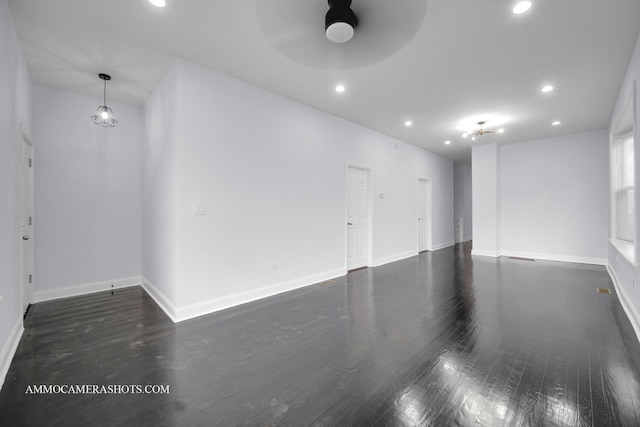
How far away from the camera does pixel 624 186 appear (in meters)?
4.50

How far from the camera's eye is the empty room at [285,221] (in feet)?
6.14

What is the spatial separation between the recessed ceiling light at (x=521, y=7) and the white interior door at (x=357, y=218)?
3311 millimetres

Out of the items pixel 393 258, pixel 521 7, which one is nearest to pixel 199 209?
pixel 521 7

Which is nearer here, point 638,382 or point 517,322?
point 638,382

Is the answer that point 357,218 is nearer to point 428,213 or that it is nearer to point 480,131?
point 480,131

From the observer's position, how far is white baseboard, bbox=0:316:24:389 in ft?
6.60

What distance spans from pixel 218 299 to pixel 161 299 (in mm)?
791

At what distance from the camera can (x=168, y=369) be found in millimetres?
2094

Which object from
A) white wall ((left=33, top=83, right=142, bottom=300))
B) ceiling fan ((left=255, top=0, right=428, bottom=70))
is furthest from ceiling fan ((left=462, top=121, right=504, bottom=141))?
white wall ((left=33, top=83, right=142, bottom=300))

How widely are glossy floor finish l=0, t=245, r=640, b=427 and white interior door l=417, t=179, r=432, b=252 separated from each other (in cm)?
392

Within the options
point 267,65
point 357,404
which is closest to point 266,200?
point 267,65

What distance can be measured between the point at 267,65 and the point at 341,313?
3.06 m

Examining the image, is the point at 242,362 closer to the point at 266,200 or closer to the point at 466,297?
the point at 266,200

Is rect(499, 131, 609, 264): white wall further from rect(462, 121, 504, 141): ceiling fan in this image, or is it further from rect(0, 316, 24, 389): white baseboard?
rect(0, 316, 24, 389): white baseboard
